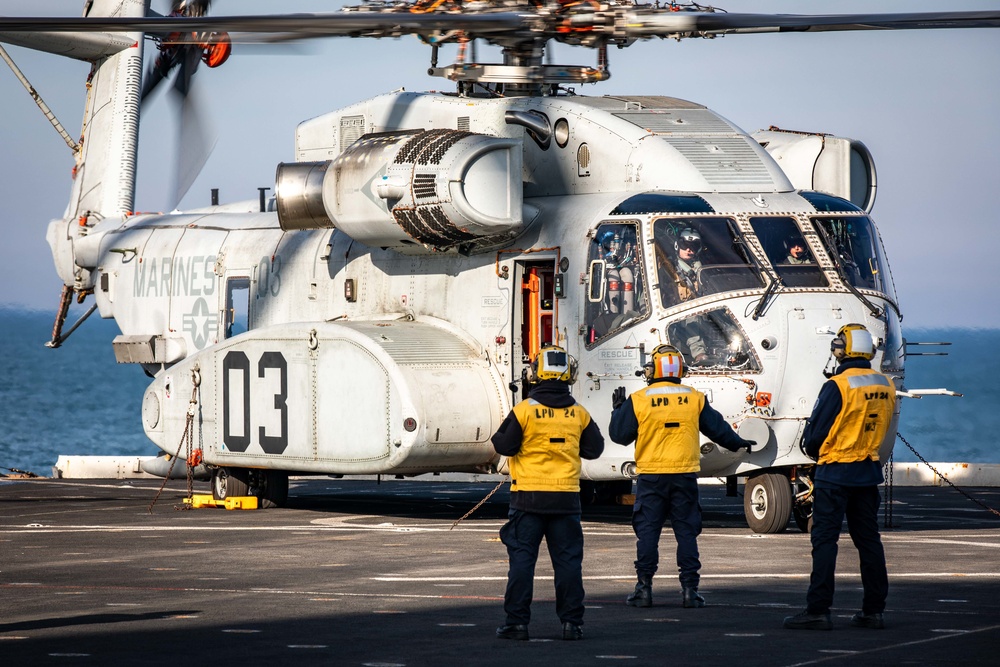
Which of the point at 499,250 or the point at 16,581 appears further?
the point at 499,250

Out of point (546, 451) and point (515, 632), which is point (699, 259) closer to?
point (546, 451)

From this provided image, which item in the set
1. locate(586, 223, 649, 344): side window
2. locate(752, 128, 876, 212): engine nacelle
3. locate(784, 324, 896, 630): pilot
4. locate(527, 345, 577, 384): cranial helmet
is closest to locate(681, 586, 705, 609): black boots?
locate(784, 324, 896, 630): pilot

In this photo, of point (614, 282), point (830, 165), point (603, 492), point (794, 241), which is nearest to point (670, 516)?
point (614, 282)

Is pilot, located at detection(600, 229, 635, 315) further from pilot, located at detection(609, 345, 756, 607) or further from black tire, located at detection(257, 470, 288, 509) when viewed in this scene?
black tire, located at detection(257, 470, 288, 509)

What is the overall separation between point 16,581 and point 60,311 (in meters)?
12.0

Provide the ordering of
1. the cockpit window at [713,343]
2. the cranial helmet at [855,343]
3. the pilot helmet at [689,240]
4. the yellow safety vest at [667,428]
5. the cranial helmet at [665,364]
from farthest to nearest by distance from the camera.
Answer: the pilot helmet at [689,240] → the cockpit window at [713,343] → the cranial helmet at [665,364] → the yellow safety vest at [667,428] → the cranial helmet at [855,343]

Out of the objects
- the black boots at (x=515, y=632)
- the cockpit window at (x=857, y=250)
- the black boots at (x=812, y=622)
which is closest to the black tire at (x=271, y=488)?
the cockpit window at (x=857, y=250)

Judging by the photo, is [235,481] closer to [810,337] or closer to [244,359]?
[244,359]

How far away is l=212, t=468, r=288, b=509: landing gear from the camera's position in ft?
66.5

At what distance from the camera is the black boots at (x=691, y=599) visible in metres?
11.7

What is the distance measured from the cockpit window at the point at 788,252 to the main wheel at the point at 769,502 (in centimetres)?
192

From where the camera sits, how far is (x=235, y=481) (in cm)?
2027

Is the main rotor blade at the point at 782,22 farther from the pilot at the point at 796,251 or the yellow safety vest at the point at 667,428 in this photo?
the yellow safety vest at the point at 667,428

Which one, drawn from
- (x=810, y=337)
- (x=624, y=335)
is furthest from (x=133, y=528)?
(x=810, y=337)
